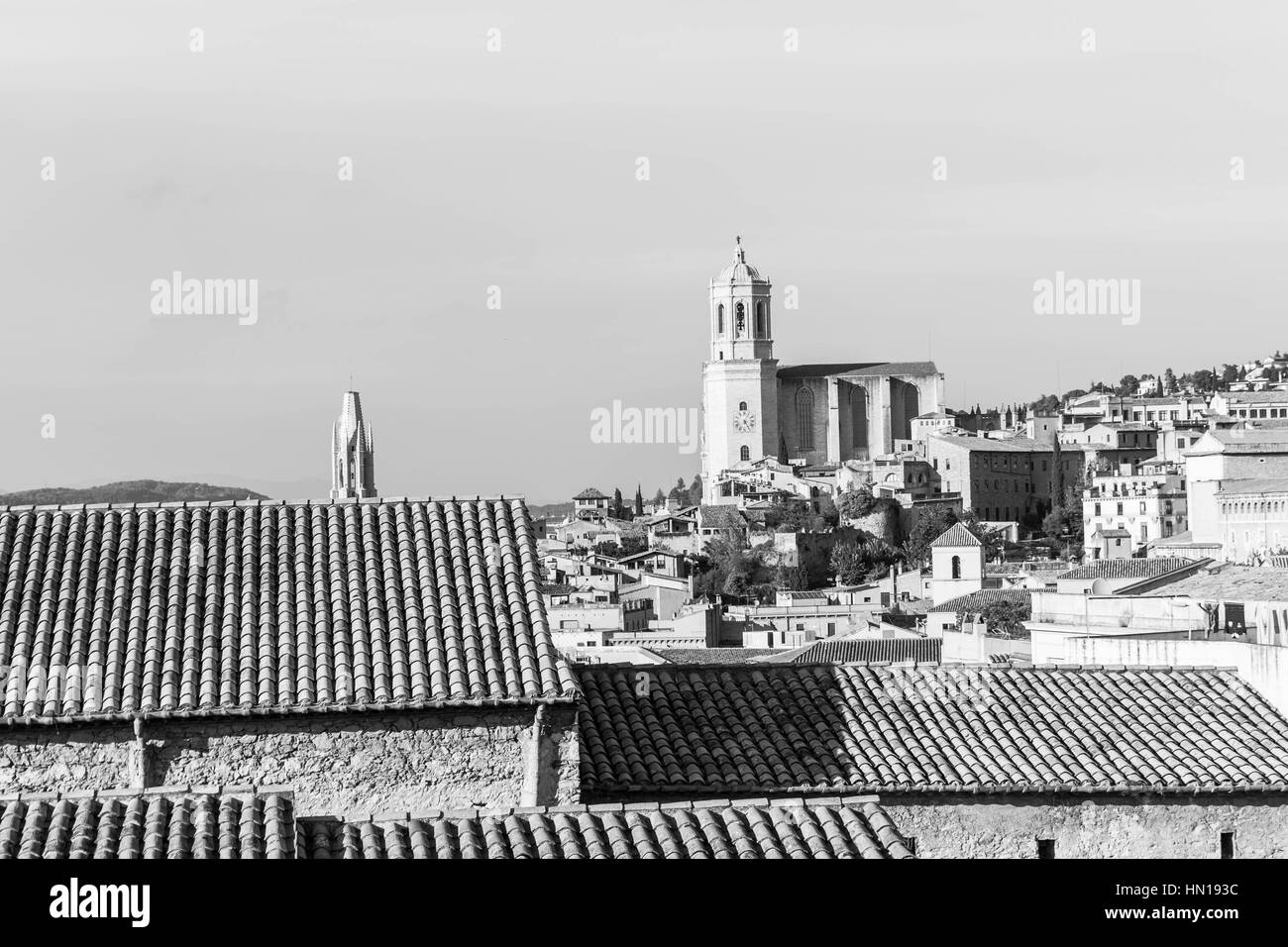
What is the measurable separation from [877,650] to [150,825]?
31591mm

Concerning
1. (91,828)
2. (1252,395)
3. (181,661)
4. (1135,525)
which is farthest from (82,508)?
(1252,395)

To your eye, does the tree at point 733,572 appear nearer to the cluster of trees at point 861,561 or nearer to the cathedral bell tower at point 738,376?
the cluster of trees at point 861,561

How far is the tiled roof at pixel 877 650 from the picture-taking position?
36.9 meters

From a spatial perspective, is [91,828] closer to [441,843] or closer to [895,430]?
[441,843]

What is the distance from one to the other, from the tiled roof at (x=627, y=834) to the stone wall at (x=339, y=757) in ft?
8.57

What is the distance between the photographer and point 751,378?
14038cm

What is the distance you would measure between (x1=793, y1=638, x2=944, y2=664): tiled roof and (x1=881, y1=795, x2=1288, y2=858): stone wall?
2287cm

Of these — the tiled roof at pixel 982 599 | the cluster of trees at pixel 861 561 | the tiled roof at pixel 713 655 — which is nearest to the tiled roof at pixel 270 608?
the tiled roof at pixel 713 655

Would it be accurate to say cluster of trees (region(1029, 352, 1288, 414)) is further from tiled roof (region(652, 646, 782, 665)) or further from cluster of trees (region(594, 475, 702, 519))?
tiled roof (region(652, 646, 782, 665))

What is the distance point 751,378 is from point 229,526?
A: 127761 mm

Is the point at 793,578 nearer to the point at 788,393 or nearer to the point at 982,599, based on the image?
the point at 982,599
